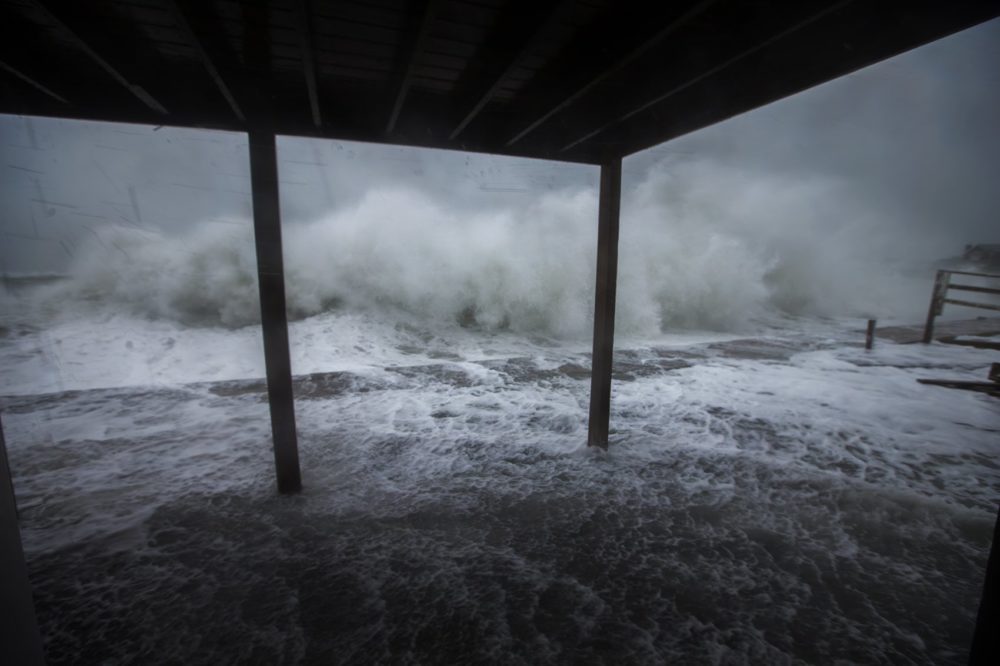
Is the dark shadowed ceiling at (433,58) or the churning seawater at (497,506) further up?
the dark shadowed ceiling at (433,58)

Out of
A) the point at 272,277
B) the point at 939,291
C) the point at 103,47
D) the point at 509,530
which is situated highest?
the point at 103,47

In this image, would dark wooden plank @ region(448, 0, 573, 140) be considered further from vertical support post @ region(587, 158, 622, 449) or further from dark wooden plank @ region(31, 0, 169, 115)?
dark wooden plank @ region(31, 0, 169, 115)

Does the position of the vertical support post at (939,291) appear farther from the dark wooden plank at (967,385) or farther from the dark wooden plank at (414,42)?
the dark wooden plank at (414,42)

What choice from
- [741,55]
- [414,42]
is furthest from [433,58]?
[741,55]

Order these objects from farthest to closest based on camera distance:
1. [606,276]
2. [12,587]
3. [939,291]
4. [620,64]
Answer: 1. [939,291]
2. [606,276]
3. [620,64]
4. [12,587]

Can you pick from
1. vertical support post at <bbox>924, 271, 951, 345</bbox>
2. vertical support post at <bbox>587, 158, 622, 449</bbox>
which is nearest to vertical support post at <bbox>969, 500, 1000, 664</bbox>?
vertical support post at <bbox>587, 158, 622, 449</bbox>

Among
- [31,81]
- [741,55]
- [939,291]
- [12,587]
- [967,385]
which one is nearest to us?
[12,587]

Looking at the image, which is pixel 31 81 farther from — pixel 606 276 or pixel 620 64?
pixel 606 276

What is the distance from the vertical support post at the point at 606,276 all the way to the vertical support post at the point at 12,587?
3.94 meters

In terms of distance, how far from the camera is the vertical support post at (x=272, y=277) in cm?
331

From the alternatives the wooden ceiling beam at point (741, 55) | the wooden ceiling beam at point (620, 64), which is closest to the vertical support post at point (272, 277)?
the wooden ceiling beam at point (620, 64)

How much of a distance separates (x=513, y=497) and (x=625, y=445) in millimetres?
1825

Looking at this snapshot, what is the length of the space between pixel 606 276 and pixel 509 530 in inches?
103

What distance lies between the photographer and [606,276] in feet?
14.2
